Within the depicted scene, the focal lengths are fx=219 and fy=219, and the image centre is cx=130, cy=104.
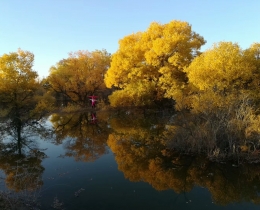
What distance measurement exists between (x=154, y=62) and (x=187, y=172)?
1512 cm

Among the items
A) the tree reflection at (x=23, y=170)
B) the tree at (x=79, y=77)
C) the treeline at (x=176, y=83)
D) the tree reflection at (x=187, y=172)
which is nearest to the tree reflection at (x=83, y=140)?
the tree reflection at (x=187, y=172)

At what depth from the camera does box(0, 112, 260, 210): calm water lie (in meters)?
6.44

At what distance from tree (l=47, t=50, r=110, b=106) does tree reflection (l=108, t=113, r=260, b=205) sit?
19394mm

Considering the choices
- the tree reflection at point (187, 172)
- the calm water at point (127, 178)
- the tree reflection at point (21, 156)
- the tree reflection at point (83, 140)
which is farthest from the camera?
the tree reflection at point (83, 140)

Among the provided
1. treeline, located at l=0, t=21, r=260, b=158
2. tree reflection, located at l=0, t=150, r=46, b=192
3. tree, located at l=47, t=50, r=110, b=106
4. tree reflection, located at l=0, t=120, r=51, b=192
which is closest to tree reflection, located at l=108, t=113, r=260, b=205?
treeline, located at l=0, t=21, r=260, b=158

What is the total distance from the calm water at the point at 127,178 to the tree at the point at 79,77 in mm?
17617

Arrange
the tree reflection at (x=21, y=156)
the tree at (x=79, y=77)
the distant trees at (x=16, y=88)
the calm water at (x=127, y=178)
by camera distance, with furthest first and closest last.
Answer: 1. the tree at (x=79, y=77)
2. the distant trees at (x=16, y=88)
3. the tree reflection at (x=21, y=156)
4. the calm water at (x=127, y=178)

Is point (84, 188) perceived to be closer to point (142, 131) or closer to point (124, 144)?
point (124, 144)

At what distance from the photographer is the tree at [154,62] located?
69.4 feet

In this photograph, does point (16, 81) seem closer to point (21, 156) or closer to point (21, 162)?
point (21, 156)

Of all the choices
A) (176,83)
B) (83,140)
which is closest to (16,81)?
(83,140)

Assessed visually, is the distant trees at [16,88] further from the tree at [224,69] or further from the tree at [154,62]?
the tree at [224,69]

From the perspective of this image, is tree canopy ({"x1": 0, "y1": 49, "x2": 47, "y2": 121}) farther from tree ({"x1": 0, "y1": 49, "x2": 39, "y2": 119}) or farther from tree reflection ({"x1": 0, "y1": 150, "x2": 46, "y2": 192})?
tree reflection ({"x1": 0, "y1": 150, "x2": 46, "y2": 192})

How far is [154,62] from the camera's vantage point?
71.7 feet
